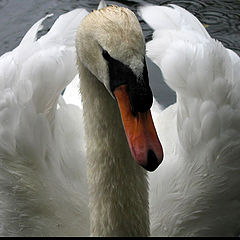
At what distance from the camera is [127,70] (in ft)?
6.58

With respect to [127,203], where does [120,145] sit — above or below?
above

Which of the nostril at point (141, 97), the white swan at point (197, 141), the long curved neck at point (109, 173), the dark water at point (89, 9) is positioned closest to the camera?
the nostril at point (141, 97)

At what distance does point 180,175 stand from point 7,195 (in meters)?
0.89

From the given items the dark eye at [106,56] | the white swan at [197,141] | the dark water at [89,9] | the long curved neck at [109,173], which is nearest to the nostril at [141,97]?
the dark eye at [106,56]

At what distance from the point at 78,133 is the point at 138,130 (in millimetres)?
1310

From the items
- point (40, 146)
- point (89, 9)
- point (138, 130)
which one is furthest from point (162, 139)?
point (89, 9)

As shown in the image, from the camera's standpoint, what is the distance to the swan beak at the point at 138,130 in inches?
80.1

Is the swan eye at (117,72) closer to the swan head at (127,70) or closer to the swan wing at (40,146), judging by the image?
the swan head at (127,70)

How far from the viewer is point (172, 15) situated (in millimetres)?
3498

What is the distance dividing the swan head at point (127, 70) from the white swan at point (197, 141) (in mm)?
852

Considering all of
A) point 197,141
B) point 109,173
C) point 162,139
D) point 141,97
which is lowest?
point 162,139

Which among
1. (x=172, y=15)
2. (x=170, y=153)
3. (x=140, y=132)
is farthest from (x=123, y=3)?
(x=140, y=132)

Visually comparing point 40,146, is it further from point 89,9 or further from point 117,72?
point 89,9

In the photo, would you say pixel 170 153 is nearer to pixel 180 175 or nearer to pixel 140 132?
pixel 180 175
